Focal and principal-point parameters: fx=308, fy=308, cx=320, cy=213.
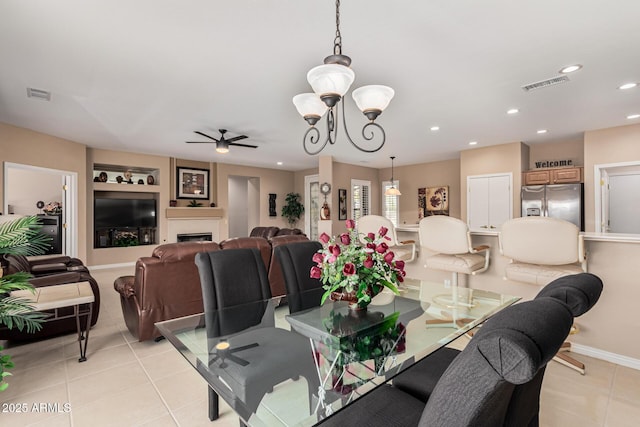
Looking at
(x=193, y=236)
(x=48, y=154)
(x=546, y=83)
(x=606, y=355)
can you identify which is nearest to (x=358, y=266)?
(x=606, y=355)

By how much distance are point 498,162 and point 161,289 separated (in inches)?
257

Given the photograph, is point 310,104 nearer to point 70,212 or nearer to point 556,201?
point 556,201

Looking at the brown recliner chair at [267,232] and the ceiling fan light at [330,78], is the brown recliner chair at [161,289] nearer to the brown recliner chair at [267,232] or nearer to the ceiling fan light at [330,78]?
the ceiling fan light at [330,78]

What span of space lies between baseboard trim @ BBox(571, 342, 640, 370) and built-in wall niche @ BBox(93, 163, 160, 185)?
8.31 metres

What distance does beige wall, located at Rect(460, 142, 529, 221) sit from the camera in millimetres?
6176

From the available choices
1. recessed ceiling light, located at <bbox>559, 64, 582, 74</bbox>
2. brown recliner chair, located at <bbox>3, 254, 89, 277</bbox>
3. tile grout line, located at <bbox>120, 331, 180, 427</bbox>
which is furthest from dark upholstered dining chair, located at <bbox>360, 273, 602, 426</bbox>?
brown recliner chair, located at <bbox>3, 254, 89, 277</bbox>

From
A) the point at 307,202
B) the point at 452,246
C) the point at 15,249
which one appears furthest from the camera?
the point at 307,202

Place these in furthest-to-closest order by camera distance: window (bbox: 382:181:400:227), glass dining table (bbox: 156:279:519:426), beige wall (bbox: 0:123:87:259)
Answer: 1. window (bbox: 382:181:400:227)
2. beige wall (bbox: 0:123:87:259)
3. glass dining table (bbox: 156:279:519:426)

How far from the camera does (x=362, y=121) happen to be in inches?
187

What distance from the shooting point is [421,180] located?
29.0 ft

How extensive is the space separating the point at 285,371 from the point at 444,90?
3496 mm

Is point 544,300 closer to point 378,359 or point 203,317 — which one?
point 378,359

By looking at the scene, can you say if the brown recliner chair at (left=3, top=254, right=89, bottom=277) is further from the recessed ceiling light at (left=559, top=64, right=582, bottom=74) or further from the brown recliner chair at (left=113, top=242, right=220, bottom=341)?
the recessed ceiling light at (left=559, top=64, right=582, bottom=74)

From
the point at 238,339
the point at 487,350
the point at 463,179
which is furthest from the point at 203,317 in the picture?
the point at 463,179
